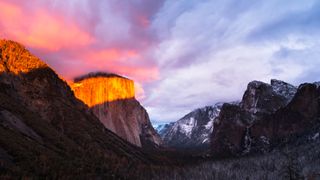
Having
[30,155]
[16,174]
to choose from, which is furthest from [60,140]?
[16,174]

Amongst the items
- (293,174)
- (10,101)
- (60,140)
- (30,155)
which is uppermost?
(10,101)

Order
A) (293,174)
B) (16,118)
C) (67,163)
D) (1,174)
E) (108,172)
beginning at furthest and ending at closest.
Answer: (16,118) → (108,172) → (67,163) → (1,174) → (293,174)

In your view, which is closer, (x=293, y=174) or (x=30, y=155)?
(x=293, y=174)

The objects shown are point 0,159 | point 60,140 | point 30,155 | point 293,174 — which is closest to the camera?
point 293,174

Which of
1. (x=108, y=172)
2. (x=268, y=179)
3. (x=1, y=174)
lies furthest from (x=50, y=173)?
(x=268, y=179)

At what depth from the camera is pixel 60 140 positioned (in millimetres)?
158625

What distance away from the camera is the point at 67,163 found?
114 m

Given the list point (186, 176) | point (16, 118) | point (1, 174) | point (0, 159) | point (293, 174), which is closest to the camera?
point (293, 174)

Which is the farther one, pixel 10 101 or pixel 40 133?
pixel 10 101

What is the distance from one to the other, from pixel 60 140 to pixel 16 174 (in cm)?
7974

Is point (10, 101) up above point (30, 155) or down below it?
above

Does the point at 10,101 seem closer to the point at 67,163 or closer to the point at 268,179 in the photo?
the point at 67,163

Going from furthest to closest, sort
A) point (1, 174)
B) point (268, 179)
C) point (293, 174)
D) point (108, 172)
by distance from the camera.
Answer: point (268, 179), point (108, 172), point (1, 174), point (293, 174)

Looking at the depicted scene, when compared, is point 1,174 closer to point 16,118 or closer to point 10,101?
point 16,118
